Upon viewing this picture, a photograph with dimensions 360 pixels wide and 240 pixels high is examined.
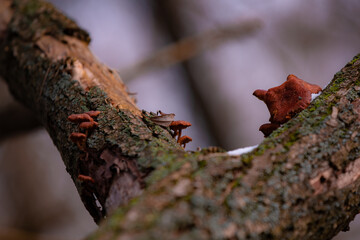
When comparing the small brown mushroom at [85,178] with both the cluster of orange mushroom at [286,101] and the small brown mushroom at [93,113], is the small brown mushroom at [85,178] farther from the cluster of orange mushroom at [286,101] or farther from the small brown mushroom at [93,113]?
the cluster of orange mushroom at [286,101]

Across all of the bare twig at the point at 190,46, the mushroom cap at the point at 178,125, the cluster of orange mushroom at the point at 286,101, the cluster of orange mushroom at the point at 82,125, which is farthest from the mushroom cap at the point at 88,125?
the bare twig at the point at 190,46

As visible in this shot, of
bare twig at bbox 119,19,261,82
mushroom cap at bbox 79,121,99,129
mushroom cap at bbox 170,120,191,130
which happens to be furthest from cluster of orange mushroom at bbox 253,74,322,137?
bare twig at bbox 119,19,261,82

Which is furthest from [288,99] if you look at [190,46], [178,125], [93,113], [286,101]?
[190,46]

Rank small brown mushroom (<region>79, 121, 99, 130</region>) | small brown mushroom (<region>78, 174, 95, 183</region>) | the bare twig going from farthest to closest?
the bare twig < small brown mushroom (<region>79, 121, 99, 130</region>) < small brown mushroom (<region>78, 174, 95, 183</region>)

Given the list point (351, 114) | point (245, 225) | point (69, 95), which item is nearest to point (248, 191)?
point (245, 225)

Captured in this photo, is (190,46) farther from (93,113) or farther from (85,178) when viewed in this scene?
(85,178)

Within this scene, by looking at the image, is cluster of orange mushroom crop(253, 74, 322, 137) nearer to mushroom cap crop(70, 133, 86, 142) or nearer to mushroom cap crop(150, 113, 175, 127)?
mushroom cap crop(150, 113, 175, 127)
